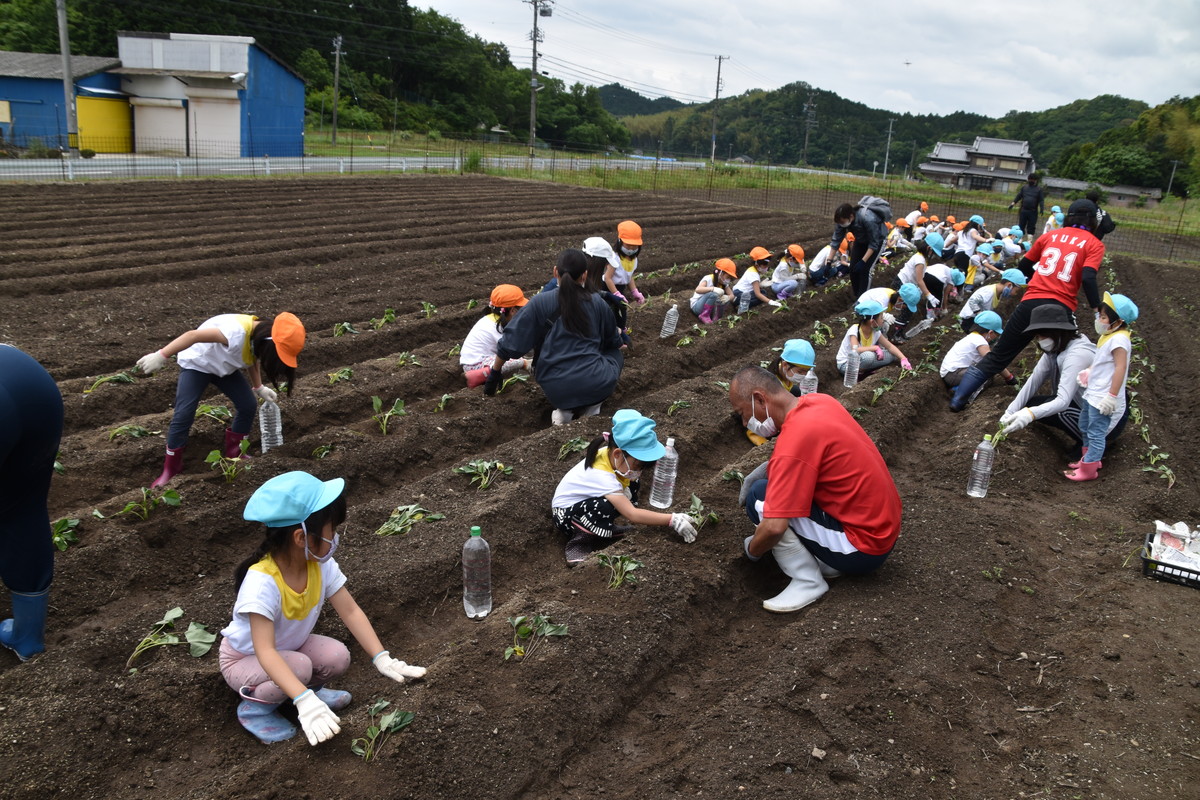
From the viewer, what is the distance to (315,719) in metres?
3.22

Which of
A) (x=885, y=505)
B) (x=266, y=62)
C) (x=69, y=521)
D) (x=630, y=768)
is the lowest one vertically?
(x=630, y=768)

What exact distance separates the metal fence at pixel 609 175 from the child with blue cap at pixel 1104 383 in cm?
2105

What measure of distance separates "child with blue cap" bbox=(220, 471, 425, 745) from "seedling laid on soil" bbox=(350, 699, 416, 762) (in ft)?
0.47

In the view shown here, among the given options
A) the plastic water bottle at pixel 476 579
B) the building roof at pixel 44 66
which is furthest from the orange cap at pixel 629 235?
the building roof at pixel 44 66

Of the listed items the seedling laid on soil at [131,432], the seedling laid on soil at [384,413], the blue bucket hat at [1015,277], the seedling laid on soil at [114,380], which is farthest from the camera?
the blue bucket hat at [1015,277]

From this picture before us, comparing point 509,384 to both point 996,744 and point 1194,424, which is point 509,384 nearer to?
point 996,744

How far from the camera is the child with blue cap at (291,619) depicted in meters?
3.24

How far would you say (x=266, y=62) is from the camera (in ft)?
133

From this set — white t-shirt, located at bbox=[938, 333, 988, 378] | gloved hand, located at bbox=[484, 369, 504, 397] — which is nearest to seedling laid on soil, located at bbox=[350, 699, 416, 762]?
gloved hand, located at bbox=[484, 369, 504, 397]

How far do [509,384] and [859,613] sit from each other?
4309 millimetres

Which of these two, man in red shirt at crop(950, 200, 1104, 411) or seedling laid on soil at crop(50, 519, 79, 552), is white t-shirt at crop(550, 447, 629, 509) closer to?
seedling laid on soil at crop(50, 519, 79, 552)

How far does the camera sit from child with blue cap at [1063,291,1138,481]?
21.7ft

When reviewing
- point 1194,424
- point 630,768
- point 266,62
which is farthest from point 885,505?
point 266,62

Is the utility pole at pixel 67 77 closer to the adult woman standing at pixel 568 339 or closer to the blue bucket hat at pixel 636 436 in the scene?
the adult woman standing at pixel 568 339
